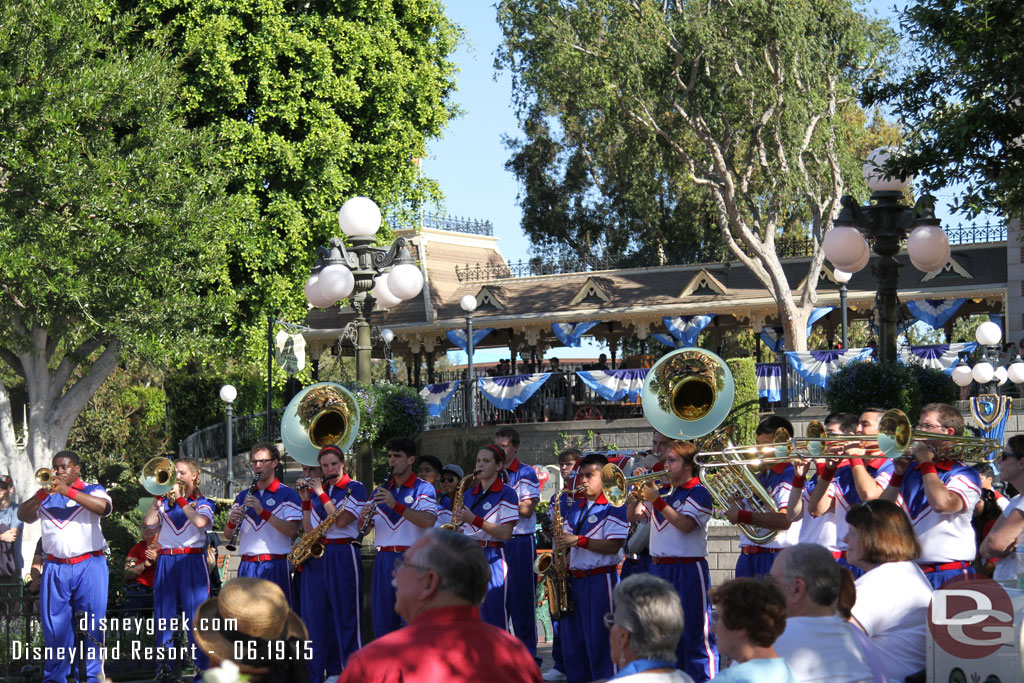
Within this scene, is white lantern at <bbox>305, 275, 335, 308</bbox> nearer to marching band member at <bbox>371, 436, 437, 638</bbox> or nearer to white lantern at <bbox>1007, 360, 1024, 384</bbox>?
marching band member at <bbox>371, 436, 437, 638</bbox>

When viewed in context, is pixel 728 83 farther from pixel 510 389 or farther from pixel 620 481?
pixel 620 481

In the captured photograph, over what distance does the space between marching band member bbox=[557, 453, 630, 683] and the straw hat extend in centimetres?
440

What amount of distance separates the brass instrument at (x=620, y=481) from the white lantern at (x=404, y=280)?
3.83 metres

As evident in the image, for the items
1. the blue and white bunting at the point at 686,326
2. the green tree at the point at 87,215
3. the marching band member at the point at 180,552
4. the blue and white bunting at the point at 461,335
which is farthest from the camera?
the blue and white bunting at the point at 461,335

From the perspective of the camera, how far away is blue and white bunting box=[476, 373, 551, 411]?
2364cm

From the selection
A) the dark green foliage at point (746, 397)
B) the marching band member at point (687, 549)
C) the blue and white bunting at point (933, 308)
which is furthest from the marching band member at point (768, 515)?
the blue and white bunting at point (933, 308)

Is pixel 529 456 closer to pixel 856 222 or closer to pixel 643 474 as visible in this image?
pixel 856 222

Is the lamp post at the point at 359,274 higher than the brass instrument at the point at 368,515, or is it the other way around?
the lamp post at the point at 359,274

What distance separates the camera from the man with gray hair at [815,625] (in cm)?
438

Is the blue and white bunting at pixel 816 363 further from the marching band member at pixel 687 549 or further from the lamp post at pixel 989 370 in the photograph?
the marching band member at pixel 687 549

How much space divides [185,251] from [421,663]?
1539 cm

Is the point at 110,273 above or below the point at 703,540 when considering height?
above

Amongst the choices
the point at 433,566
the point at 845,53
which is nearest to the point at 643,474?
the point at 433,566

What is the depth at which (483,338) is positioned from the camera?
33.3 metres
